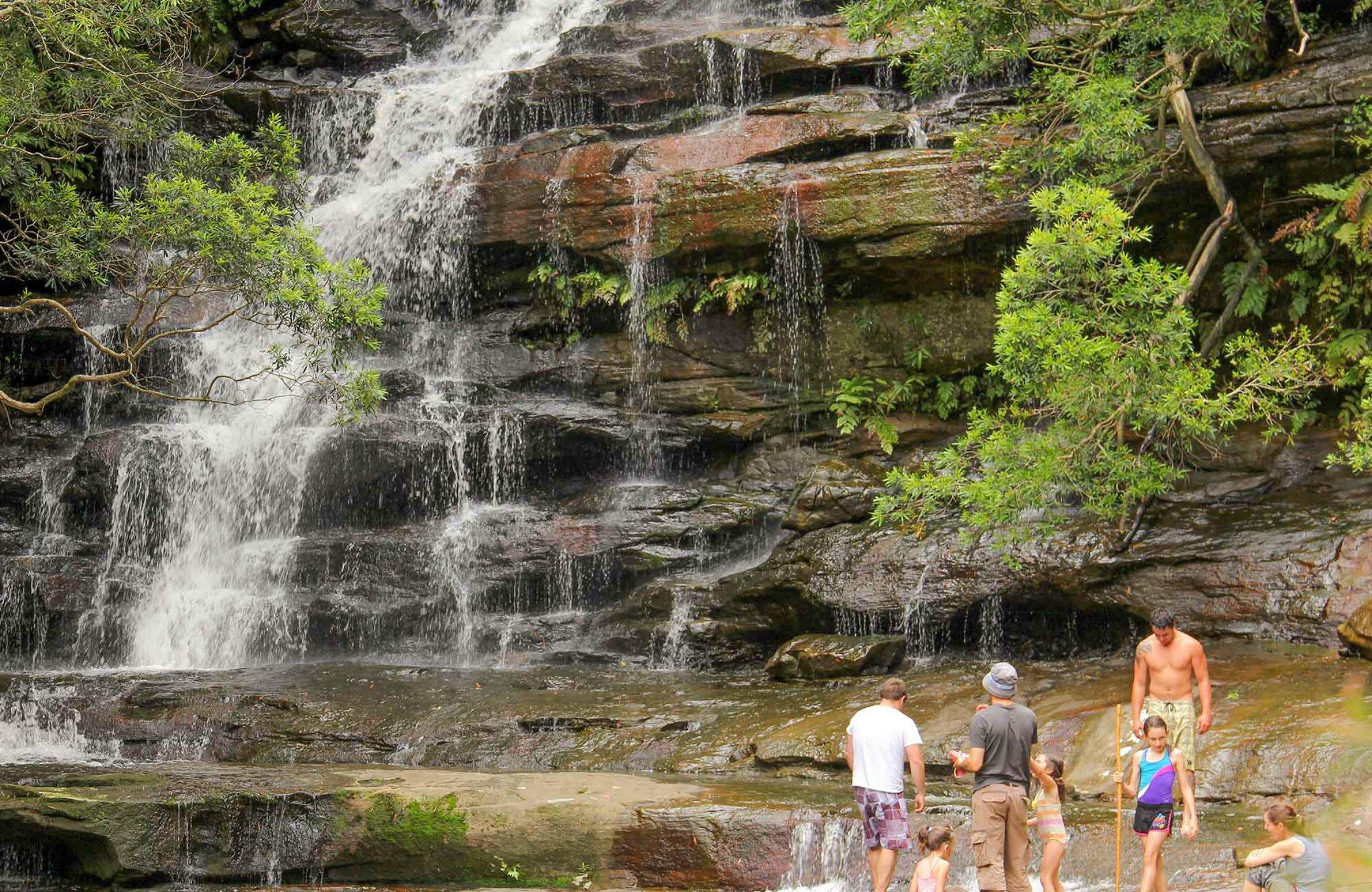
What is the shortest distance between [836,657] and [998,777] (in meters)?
6.56

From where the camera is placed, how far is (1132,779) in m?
9.91

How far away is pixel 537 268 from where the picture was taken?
1983cm

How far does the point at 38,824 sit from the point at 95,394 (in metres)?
11.5

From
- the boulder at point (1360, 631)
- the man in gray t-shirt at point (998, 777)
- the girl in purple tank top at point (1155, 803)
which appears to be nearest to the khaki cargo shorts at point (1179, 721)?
the girl in purple tank top at point (1155, 803)

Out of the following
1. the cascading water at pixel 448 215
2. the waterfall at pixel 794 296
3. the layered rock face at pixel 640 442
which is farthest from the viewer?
the waterfall at pixel 794 296

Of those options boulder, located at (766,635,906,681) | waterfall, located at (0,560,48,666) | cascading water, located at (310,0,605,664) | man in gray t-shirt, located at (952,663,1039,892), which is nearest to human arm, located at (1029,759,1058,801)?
man in gray t-shirt, located at (952,663,1039,892)

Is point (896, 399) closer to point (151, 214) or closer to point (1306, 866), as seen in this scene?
point (151, 214)

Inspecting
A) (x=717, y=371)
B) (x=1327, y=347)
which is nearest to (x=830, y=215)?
(x=717, y=371)

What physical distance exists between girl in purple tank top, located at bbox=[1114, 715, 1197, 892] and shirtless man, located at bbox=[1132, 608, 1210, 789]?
3.47 ft

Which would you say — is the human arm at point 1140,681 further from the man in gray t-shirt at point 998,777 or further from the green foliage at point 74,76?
the green foliage at point 74,76

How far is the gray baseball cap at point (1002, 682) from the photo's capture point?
24.8ft

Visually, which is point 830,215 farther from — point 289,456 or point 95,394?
point 95,394

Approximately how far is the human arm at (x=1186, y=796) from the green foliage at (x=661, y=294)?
36.7 ft

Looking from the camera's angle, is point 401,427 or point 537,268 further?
point 537,268
